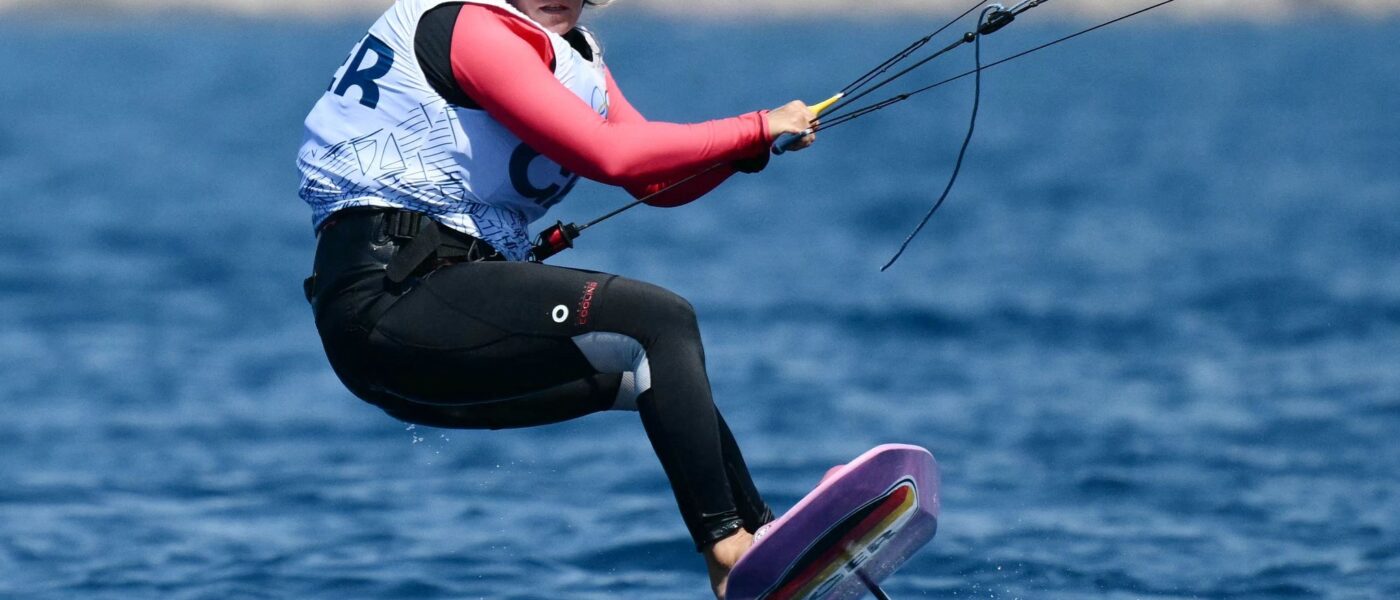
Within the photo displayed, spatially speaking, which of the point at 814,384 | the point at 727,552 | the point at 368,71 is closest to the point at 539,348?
the point at 727,552

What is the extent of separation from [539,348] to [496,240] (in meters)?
0.44

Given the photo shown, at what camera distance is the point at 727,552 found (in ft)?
16.7

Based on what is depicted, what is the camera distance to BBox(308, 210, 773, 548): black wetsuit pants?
500cm

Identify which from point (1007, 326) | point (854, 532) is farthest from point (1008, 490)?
point (1007, 326)

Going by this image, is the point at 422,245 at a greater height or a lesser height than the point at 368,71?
lesser

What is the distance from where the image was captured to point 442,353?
5.04 m

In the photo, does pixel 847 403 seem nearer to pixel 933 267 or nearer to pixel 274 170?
pixel 933 267

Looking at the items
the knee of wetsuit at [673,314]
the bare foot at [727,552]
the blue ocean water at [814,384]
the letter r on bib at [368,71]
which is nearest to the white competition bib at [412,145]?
the letter r on bib at [368,71]

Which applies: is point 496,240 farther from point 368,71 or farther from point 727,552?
point 727,552

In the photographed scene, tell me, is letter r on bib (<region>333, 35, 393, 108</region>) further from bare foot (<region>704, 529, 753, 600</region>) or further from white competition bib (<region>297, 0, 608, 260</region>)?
bare foot (<region>704, 529, 753, 600</region>)

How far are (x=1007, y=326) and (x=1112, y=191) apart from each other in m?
16.1

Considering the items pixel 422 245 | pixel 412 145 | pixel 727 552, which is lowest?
pixel 727 552

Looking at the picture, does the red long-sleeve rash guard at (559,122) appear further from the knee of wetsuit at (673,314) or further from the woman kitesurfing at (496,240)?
the knee of wetsuit at (673,314)

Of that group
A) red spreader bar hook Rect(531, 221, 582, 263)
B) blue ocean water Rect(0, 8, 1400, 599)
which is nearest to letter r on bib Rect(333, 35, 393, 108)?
red spreader bar hook Rect(531, 221, 582, 263)
